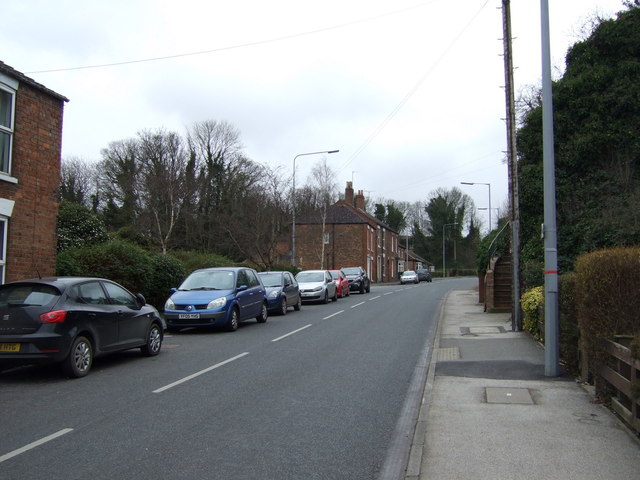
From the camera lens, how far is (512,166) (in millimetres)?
14070

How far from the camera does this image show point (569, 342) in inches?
328

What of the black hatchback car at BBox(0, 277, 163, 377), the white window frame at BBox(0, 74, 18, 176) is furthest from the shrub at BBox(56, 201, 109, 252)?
the black hatchback car at BBox(0, 277, 163, 377)

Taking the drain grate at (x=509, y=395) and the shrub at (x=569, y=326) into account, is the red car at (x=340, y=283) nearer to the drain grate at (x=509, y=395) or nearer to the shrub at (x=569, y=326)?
the shrub at (x=569, y=326)

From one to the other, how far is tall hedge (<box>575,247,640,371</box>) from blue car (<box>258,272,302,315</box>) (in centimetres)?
1341

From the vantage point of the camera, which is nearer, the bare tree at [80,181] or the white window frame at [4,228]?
the white window frame at [4,228]

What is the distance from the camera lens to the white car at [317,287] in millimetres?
24656

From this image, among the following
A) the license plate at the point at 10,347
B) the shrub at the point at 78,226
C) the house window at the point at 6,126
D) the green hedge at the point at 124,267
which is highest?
the house window at the point at 6,126

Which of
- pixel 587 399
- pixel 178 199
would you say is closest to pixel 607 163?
pixel 587 399

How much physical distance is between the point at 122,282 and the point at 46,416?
10637 millimetres

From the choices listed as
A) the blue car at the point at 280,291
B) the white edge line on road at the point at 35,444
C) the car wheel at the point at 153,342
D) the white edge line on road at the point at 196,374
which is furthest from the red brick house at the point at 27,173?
the white edge line on road at the point at 35,444

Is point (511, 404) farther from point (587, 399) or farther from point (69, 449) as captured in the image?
point (69, 449)

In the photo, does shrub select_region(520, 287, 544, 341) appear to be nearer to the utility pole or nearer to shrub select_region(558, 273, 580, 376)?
the utility pole

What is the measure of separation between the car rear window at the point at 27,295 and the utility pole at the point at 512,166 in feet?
32.8

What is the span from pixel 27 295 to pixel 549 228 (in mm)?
7648
